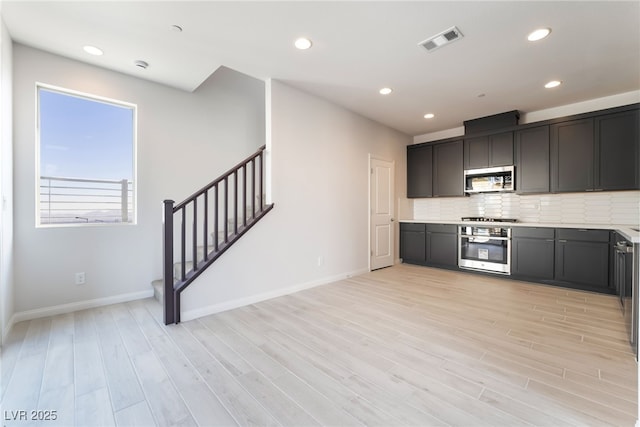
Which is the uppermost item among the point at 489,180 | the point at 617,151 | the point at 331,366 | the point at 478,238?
the point at 617,151

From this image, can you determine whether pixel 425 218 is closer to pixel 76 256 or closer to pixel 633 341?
pixel 633 341

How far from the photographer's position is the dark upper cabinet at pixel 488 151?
454cm

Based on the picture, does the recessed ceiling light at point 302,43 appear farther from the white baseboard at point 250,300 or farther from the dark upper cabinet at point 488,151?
the dark upper cabinet at point 488,151

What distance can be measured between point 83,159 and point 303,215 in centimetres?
271

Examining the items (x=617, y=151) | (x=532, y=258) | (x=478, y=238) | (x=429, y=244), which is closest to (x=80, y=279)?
(x=429, y=244)

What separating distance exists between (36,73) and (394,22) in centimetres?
361

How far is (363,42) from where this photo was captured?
266cm

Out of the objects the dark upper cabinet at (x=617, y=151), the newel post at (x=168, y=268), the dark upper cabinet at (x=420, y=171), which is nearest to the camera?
the newel post at (x=168, y=268)

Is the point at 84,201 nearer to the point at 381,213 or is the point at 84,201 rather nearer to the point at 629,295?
the point at 381,213

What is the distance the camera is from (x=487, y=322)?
264 cm

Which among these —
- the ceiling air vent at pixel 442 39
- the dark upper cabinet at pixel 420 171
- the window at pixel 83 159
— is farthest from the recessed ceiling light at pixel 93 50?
the dark upper cabinet at pixel 420 171

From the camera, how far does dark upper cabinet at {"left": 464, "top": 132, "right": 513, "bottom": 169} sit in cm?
454

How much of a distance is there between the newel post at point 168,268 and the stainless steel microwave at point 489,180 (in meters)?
4.81

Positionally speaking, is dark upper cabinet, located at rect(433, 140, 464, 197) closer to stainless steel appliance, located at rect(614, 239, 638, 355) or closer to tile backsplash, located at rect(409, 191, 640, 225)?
tile backsplash, located at rect(409, 191, 640, 225)
